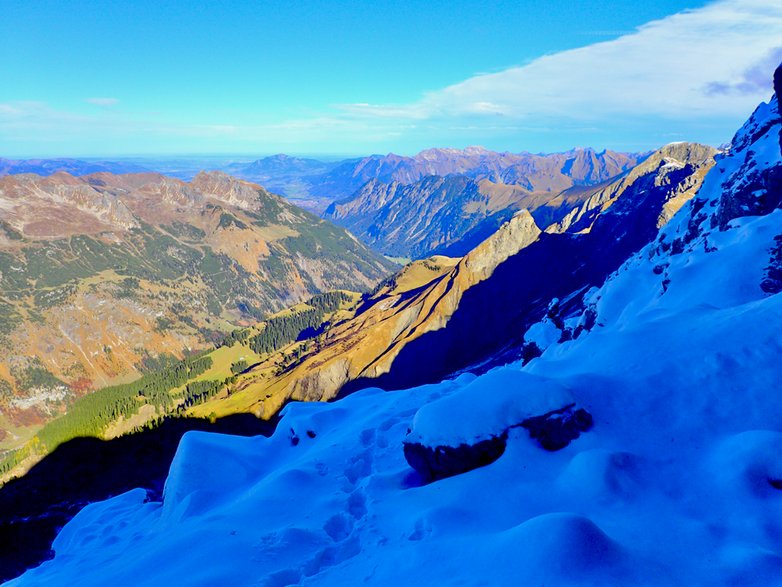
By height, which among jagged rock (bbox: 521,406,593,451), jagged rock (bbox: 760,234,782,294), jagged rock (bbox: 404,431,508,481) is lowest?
jagged rock (bbox: 404,431,508,481)

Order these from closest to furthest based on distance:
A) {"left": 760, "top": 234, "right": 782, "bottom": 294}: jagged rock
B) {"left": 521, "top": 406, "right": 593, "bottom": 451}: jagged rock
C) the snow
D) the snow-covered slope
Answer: the snow-covered slope → {"left": 521, "top": 406, "right": 593, "bottom": 451}: jagged rock → the snow → {"left": 760, "top": 234, "right": 782, "bottom": 294}: jagged rock

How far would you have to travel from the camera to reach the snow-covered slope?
1781 cm

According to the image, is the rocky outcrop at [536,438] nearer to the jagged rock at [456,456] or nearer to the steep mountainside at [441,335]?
the jagged rock at [456,456]

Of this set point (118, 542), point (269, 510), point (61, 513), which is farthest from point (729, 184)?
point (61, 513)

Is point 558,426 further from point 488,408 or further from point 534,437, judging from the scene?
point 488,408

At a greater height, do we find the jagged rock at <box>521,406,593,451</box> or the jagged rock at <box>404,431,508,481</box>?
the jagged rock at <box>521,406,593,451</box>

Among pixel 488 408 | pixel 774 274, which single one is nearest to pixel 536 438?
pixel 488 408

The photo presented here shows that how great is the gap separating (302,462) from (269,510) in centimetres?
836

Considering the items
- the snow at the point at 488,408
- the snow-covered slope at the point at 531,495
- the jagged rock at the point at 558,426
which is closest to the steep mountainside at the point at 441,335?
the snow-covered slope at the point at 531,495

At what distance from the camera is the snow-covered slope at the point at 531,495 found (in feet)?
58.4

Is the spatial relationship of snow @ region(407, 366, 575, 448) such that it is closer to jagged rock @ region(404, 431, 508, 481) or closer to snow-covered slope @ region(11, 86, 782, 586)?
snow-covered slope @ region(11, 86, 782, 586)

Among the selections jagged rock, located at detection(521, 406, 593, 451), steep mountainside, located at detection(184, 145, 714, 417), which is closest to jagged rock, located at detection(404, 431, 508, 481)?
jagged rock, located at detection(521, 406, 593, 451)

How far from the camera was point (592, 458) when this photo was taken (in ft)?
Result: 76.4

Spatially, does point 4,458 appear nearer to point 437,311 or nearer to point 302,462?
point 437,311
